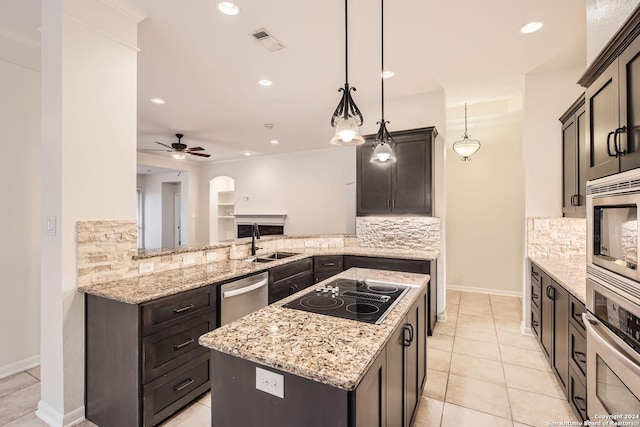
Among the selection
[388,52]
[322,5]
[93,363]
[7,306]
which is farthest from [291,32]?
[7,306]

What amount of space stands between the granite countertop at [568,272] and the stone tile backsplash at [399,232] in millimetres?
1103

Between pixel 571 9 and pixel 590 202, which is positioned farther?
pixel 571 9

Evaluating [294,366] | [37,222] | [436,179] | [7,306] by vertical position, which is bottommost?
[7,306]

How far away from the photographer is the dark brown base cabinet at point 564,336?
182 centimetres

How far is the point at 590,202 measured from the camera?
149 cm

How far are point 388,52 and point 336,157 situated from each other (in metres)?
4.07

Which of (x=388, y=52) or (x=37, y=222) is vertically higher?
(x=388, y=52)

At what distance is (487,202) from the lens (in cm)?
495

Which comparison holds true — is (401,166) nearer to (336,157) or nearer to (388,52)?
(388,52)

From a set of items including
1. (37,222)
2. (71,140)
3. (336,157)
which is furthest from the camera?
(336,157)

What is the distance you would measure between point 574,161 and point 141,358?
402 centimetres

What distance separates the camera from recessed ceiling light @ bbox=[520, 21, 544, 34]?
2.47 m

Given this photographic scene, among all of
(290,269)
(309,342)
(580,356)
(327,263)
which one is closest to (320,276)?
(327,263)

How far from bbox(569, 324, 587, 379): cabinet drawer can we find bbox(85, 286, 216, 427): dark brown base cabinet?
99.1 inches
